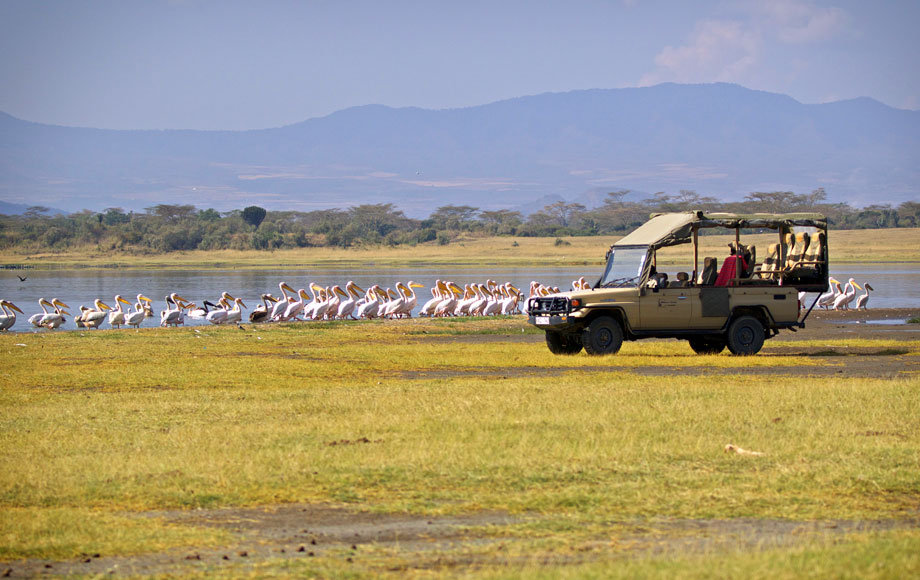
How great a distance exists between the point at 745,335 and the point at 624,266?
2463mm

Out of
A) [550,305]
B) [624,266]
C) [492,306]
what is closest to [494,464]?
[550,305]

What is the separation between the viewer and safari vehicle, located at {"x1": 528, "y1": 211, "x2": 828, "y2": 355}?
60.6ft

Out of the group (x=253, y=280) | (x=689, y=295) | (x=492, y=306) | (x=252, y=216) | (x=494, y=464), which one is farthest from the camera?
(x=252, y=216)

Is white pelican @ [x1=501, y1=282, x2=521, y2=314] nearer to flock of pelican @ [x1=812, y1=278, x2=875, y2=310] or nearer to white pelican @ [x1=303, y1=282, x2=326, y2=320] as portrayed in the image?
white pelican @ [x1=303, y1=282, x2=326, y2=320]

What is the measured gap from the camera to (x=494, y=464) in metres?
9.06

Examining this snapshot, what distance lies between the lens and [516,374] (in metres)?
16.7

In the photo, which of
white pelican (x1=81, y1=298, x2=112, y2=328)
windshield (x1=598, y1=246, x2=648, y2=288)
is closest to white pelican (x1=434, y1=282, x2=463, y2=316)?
white pelican (x1=81, y1=298, x2=112, y2=328)

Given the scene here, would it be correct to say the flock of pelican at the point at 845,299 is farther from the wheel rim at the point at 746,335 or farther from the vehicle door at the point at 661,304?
the vehicle door at the point at 661,304

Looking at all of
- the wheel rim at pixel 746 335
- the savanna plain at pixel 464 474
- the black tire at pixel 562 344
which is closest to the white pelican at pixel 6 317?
the savanna plain at pixel 464 474

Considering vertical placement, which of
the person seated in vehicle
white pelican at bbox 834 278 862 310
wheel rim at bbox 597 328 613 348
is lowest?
wheel rim at bbox 597 328 613 348

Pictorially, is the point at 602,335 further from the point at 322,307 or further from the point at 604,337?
the point at 322,307

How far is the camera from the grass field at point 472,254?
8169 cm

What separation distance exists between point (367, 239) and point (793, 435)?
99.8 meters

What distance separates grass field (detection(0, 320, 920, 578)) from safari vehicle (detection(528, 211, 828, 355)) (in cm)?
190
